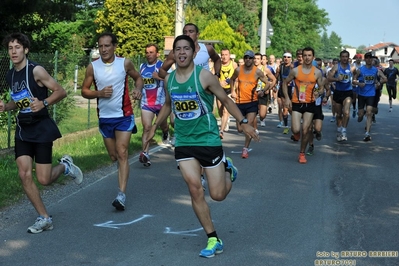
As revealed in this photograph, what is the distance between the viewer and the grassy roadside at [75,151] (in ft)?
30.3

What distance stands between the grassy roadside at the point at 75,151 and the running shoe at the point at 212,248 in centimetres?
307

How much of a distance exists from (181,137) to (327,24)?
90.3m

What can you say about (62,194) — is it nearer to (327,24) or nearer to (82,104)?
(82,104)

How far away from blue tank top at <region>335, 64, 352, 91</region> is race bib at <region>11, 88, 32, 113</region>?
969 cm

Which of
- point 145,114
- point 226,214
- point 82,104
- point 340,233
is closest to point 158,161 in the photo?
point 145,114

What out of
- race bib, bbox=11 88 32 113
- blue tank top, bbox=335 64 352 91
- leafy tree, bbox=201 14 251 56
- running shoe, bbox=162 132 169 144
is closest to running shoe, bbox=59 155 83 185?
race bib, bbox=11 88 32 113

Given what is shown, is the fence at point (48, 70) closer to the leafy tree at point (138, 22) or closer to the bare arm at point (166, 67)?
the bare arm at point (166, 67)

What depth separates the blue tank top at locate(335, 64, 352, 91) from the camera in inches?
618

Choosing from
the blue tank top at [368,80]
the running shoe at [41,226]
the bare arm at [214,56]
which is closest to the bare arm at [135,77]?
the running shoe at [41,226]

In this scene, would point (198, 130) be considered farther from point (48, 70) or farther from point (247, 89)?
point (48, 70)

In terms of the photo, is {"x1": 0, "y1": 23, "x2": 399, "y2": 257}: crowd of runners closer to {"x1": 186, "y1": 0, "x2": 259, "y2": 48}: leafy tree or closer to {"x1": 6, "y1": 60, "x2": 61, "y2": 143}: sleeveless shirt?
{"x1": 6, "y1": 60, "x2": 61, "y2": 143}: sleeveless shirt

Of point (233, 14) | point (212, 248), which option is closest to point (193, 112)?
point (212, 248)

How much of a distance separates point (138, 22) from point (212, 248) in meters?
31.5

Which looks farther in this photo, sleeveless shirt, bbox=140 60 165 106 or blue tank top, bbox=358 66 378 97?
blue tank top, bbox=358 66 378 97
